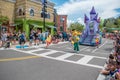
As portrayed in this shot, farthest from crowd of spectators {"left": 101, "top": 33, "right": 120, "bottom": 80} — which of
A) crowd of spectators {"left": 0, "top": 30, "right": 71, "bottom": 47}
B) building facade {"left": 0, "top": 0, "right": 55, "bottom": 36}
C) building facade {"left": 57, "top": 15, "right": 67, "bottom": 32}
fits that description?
building facade {"left": 57, "top": 15, "right": 67, "bottom": 32}

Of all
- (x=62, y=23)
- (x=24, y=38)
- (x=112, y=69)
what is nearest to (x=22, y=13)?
(x=24, y=38)

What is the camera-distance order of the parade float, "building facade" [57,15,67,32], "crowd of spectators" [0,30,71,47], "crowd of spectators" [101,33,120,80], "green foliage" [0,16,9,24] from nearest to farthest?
"crowd of spectators" [101,33,120,80], "crowd of spectators" [0,30,71,47], the parade float, "green foliage" [0,16,9,24], "building facade" [57,15,67,32]

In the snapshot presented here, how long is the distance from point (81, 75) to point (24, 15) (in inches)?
934

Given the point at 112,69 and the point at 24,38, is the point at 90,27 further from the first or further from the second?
the point at 112,69

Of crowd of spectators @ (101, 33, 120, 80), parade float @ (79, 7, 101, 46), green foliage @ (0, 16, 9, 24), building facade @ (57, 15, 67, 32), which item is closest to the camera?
crowd of spectators @ (101, 33, 120, 80)

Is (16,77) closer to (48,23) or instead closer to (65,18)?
(48,23)

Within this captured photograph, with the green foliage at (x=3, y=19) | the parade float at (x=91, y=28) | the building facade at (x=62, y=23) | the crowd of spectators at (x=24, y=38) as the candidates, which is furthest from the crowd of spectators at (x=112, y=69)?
the building facade at (x=62, y=23)

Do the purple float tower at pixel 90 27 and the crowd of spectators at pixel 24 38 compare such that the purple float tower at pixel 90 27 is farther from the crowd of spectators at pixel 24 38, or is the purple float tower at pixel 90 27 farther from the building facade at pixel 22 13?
the building facade at pixel 22 13

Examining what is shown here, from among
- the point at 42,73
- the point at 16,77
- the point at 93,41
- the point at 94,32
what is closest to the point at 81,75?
the point at 42,73

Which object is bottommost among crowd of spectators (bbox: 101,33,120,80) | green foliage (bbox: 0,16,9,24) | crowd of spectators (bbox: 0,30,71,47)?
crowd of spectators (bbox: 101,33,120,80)

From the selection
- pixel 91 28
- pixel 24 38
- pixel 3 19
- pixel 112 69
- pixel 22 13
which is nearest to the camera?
pixel 112 69

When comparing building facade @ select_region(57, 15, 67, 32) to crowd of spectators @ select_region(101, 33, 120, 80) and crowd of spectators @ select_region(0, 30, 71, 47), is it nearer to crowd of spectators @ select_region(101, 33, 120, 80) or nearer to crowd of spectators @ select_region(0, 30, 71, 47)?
crowd of spectators @ select_region(0, 30, 71, 47)

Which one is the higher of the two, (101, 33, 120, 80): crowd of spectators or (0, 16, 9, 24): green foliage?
(0, 16, 9, 24): green foliage

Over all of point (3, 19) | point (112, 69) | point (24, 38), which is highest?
point (3, 19)
